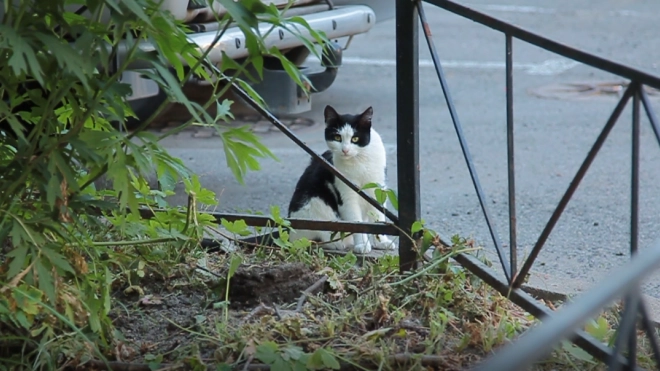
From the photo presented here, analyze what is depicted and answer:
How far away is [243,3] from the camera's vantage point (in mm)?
2348

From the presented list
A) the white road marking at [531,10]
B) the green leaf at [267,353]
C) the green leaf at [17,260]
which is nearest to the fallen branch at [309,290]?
the green leaf at [267,353]

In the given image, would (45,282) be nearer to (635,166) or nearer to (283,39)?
(635,166)

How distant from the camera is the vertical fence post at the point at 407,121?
3000 mm

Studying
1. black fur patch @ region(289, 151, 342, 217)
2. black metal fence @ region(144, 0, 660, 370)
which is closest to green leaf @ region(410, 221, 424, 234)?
black metal fence @ region(144, 0, 660, 370)

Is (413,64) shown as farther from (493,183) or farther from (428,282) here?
(493,183)

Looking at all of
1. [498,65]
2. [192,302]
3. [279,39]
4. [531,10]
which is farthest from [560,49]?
[531,10]

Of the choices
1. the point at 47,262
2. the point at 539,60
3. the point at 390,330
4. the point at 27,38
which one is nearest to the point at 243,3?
the point at 27,38

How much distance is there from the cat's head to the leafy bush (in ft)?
5.23

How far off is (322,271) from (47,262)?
108cm

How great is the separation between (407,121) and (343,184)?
1097mm

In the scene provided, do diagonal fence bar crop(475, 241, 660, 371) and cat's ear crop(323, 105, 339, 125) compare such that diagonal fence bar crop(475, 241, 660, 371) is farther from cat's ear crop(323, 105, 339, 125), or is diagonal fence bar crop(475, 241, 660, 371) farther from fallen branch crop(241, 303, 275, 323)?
cat's ear crop(323, 105, 339, 125)

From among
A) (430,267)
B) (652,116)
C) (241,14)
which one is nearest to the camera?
(652,116)

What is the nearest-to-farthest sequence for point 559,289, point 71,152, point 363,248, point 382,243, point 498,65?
point 71,152 → point 559,289 → point 363,248 → point 382,243 → point 498,65

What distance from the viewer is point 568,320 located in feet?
3.89
